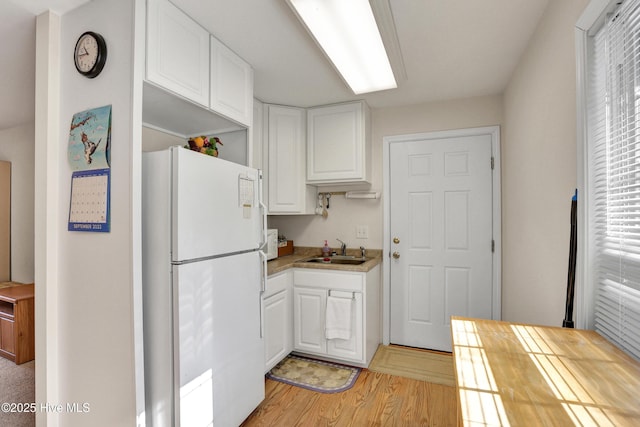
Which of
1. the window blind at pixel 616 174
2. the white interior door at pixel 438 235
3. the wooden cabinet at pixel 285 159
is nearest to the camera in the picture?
the window blind at pixel 616 174

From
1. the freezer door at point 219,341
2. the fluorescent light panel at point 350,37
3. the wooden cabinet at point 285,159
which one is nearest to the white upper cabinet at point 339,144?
the wooden cabinet at point 285,159

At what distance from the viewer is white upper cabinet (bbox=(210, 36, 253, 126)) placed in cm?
182

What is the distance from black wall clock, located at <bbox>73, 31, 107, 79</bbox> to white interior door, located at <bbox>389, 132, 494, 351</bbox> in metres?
2.42

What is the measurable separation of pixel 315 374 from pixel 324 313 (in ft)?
1.58

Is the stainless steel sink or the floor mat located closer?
the floor mat

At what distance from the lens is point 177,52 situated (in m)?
1.57

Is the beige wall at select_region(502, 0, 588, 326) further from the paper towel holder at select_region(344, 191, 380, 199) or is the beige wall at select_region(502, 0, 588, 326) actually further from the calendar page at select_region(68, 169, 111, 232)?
the calendar page at select_region(68, 169, 111, 232)

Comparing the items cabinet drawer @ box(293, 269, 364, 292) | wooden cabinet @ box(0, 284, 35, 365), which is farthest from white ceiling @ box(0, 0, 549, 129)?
wooden cabinet @ box(0, 284, 35, 365)

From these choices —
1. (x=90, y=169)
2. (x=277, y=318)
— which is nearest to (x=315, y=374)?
(x=277, y=318)

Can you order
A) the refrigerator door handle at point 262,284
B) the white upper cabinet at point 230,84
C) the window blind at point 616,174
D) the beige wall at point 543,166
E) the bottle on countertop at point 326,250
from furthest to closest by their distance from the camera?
the bottle on countertop at point 326,250 → the refrigerator door handle at point 262,284 → the white upper cabinet at point 230,84 → the beige wall at point 543,166 → the window blind at point 616,174

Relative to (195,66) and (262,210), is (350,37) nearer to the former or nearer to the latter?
(195,66)

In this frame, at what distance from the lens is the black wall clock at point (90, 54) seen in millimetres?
1457

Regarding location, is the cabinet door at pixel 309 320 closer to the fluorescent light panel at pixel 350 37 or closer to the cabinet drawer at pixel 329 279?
the cabinet drawer at pixel 329 279

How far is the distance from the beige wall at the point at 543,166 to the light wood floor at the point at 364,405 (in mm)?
844
